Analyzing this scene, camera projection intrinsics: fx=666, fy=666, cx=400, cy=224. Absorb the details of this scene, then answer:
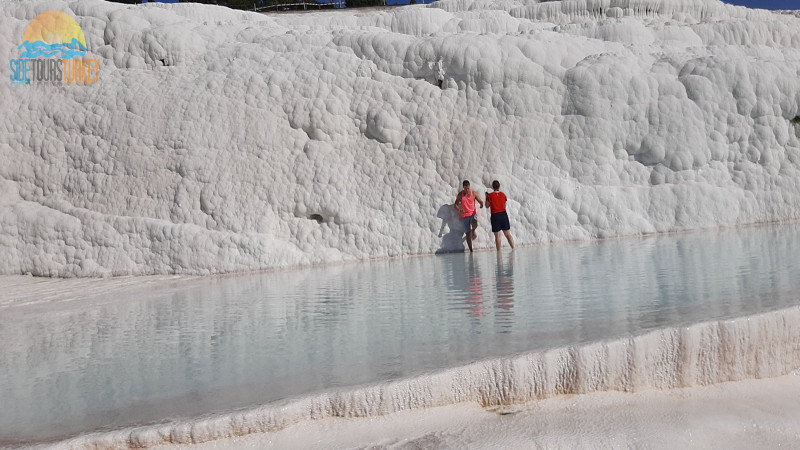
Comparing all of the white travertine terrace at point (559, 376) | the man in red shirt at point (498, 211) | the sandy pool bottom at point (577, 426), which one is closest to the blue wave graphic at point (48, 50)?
the man in red shirt at point (498, 211)

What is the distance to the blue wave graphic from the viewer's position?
990 centimetres

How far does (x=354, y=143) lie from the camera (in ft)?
31.9

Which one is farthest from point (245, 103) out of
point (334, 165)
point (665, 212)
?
point (665, 212)

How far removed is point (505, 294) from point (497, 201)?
434 cm

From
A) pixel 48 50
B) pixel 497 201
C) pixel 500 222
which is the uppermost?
pixel 48 50

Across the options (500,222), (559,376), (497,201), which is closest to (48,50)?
(497,201)

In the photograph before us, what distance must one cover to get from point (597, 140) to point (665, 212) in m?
1.43

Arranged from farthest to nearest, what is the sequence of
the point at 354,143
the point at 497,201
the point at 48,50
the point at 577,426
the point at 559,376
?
the point at 48,50 < the point at 354,143 < the point at 497,201 < the point at 559,376 < the point at 577,426

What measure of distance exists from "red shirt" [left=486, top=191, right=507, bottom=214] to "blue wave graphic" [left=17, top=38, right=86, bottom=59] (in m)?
6.53

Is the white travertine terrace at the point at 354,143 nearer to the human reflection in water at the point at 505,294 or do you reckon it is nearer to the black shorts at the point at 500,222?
the black shorts at the point at 500,222

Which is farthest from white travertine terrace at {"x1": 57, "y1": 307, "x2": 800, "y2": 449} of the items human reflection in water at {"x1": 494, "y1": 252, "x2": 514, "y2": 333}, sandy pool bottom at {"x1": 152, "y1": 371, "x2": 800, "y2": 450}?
human reflection in water at {"x1": 494, "y1": 252, "x2": 514, "y2": 333}

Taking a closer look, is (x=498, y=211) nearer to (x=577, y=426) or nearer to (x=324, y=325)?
(x=324, y=325)

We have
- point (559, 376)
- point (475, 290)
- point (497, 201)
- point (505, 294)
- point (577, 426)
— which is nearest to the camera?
point (577, 426)

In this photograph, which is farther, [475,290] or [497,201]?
[497,201]
